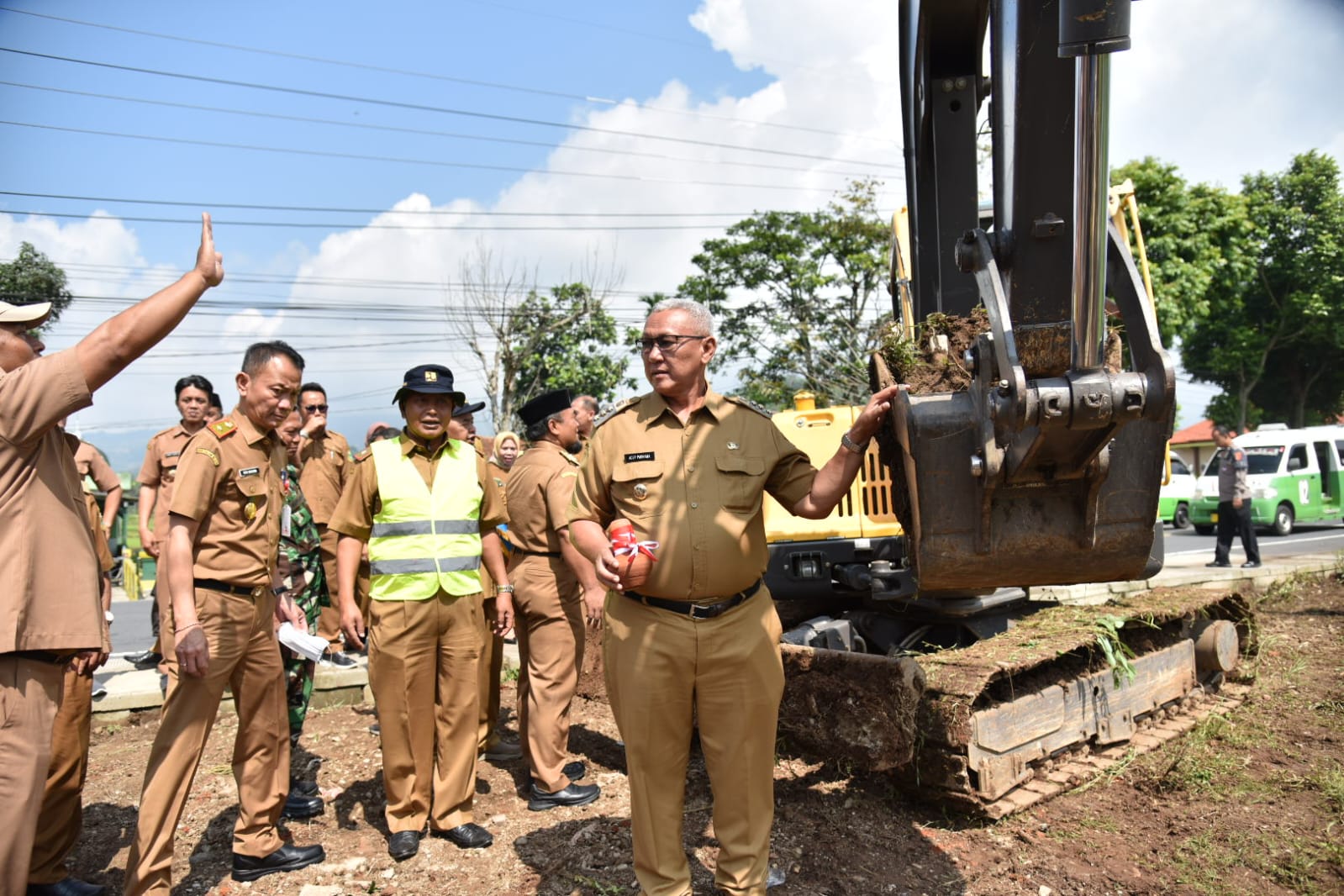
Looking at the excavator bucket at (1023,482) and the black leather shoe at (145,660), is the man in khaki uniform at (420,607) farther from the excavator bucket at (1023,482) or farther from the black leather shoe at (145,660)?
the black leather shoe at (145,660)

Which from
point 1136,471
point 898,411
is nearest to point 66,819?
point 898,411

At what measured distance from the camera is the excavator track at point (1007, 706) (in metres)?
4.23

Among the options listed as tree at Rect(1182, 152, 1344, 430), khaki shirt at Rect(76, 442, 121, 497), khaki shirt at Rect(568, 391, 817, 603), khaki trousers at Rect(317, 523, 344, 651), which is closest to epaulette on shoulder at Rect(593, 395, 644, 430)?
khaki shirt at Rect(568, 391, 817, 603)

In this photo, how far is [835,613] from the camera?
574 centimetres

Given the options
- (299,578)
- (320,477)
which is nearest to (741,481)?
(299,578)

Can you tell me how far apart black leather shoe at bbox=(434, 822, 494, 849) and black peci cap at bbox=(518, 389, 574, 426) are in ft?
7.25

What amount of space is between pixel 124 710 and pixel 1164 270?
2255cm

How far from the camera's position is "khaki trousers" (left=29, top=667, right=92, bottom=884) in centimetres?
372

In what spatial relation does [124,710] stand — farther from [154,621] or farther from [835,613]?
[835,613]

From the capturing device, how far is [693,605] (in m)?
3.22

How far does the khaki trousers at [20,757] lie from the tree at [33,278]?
1257cm

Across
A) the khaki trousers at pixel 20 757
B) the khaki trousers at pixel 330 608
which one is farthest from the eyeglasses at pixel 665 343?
the khaki trousers at pixel 330 608

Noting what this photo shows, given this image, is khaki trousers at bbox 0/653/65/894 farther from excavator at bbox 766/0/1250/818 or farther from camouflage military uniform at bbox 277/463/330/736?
excavator at bbox 766/0/1250/818

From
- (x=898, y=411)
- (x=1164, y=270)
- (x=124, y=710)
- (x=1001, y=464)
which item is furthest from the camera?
(x=1164, y=270)
